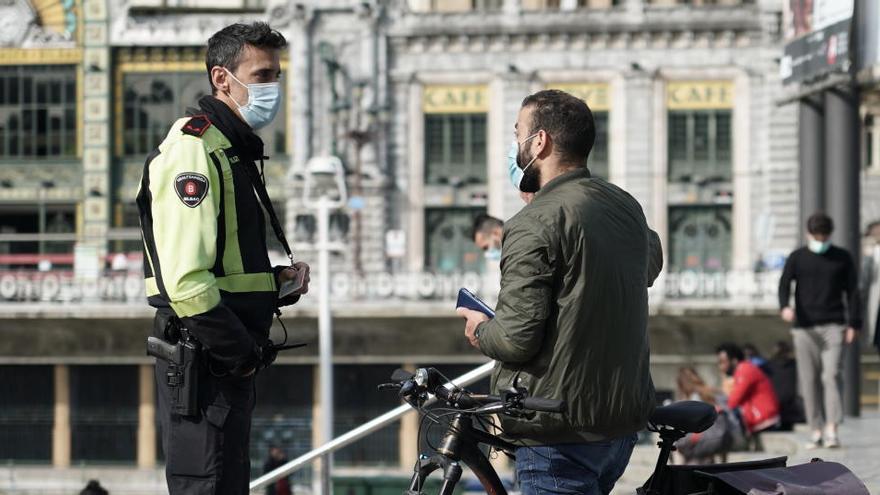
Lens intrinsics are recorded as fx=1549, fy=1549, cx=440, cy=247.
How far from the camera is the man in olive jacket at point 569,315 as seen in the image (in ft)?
15.2

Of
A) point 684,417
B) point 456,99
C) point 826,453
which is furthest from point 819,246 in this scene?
point 456,99

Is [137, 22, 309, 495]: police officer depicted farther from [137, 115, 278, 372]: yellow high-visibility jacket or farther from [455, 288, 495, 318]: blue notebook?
[455, 288, 495, 318]: blue notebook

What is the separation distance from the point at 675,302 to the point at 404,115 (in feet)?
35.9

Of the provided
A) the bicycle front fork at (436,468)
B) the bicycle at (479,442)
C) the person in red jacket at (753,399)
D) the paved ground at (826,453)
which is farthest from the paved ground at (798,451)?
the bicycle front fork at (436,468)

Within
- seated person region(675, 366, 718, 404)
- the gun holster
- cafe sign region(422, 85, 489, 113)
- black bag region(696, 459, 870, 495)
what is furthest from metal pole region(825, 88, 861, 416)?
cafe sign region(422, 85, 489, 113)

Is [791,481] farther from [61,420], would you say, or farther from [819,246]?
[61,420]

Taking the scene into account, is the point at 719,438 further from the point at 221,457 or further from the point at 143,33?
the point at 143,33

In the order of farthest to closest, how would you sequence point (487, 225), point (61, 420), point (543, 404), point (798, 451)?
point (61, 420), point (798, 451), point (487, 225), point (543, 404)

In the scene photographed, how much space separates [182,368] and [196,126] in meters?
0.80

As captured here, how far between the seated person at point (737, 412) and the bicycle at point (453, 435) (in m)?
8.06

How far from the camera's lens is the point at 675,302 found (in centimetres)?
3556

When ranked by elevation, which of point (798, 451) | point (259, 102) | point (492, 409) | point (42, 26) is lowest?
point (798, 451)

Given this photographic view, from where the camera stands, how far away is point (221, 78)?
5.36m

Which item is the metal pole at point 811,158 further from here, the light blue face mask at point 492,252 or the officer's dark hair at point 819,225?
the light blue face mask at point 492,252
